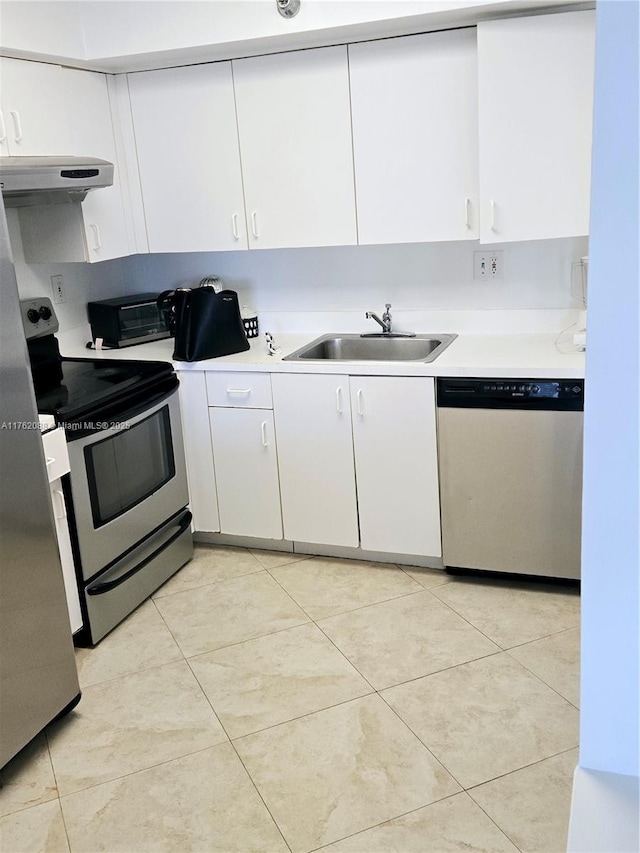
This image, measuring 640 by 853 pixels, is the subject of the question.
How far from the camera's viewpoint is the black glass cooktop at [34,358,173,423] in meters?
2.73

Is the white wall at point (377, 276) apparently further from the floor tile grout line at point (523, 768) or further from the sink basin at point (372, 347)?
the floor tile grout line at point (523, 768)

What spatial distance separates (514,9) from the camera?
2.73m

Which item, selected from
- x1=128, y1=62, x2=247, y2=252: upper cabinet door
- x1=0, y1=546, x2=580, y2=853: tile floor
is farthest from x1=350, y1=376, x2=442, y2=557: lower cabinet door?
x1=128, y1=62, x2=247, y2=252: upper cabinet door

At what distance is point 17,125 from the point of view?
2924 millimetres

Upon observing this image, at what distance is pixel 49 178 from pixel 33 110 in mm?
438

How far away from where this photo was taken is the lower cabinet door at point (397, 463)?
302cm

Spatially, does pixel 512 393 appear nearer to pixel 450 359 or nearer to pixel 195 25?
pixel 450 359

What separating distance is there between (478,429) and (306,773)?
1338 millimetres

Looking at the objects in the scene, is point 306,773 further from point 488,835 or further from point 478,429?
point 478,429

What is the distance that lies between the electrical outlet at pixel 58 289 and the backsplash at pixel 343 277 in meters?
0.02

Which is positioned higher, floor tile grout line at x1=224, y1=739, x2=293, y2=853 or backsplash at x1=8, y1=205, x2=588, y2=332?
backsplash at x1=8, y1=205, x2=588, y2=332

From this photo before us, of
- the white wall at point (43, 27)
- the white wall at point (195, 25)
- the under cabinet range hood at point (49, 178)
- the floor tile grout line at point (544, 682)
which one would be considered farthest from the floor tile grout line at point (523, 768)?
the white wall at point (43, 27)

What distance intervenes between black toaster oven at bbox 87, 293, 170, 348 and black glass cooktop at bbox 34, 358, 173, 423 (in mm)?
305

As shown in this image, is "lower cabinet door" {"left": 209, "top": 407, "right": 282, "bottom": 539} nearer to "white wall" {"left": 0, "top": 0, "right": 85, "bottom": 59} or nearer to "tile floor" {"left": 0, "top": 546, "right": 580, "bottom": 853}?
"tile floor" {"left": 0, "top": 546, "right": 580, "bottom": 853}
